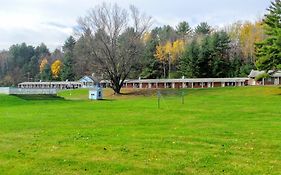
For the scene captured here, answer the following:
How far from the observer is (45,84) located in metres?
132

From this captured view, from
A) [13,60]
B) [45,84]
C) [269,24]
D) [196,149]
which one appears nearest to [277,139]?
[196,149]

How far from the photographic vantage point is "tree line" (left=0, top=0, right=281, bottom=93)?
60475 millimetres

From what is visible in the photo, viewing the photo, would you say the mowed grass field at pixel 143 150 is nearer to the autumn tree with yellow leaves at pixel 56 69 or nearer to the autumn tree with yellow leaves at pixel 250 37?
the autumn tree with yellow leaves at pixel 250 37

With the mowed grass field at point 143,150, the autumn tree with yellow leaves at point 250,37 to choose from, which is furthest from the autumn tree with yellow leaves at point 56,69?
the mowed grass field at point 143,150

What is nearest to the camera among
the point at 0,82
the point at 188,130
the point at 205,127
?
the point at 188,130

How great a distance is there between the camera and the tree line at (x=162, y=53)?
6048 cm

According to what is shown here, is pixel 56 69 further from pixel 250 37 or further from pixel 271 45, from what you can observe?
pixel 271 45

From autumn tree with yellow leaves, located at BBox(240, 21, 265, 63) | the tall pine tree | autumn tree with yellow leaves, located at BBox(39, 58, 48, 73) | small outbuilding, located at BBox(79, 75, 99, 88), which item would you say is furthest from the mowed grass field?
autumn tree with yellow leaves, located at BBox(39, 58, 48, 73)

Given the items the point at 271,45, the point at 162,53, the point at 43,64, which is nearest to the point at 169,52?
the point at 162,53

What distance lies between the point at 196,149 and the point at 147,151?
1.50m

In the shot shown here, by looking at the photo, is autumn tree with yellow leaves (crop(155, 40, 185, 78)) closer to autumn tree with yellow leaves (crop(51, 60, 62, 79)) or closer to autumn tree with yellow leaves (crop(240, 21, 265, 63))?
autumn tree with yellow leaves (crop(240, 21, 265, 63))

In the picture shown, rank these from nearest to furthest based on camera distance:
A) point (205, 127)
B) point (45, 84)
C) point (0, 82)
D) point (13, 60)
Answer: point (205, 127) → point (45, 84) → point (0, 82) → point (13, 60)

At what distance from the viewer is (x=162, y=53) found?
109000mm

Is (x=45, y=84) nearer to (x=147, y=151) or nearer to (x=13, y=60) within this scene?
(x=13, y=60)
